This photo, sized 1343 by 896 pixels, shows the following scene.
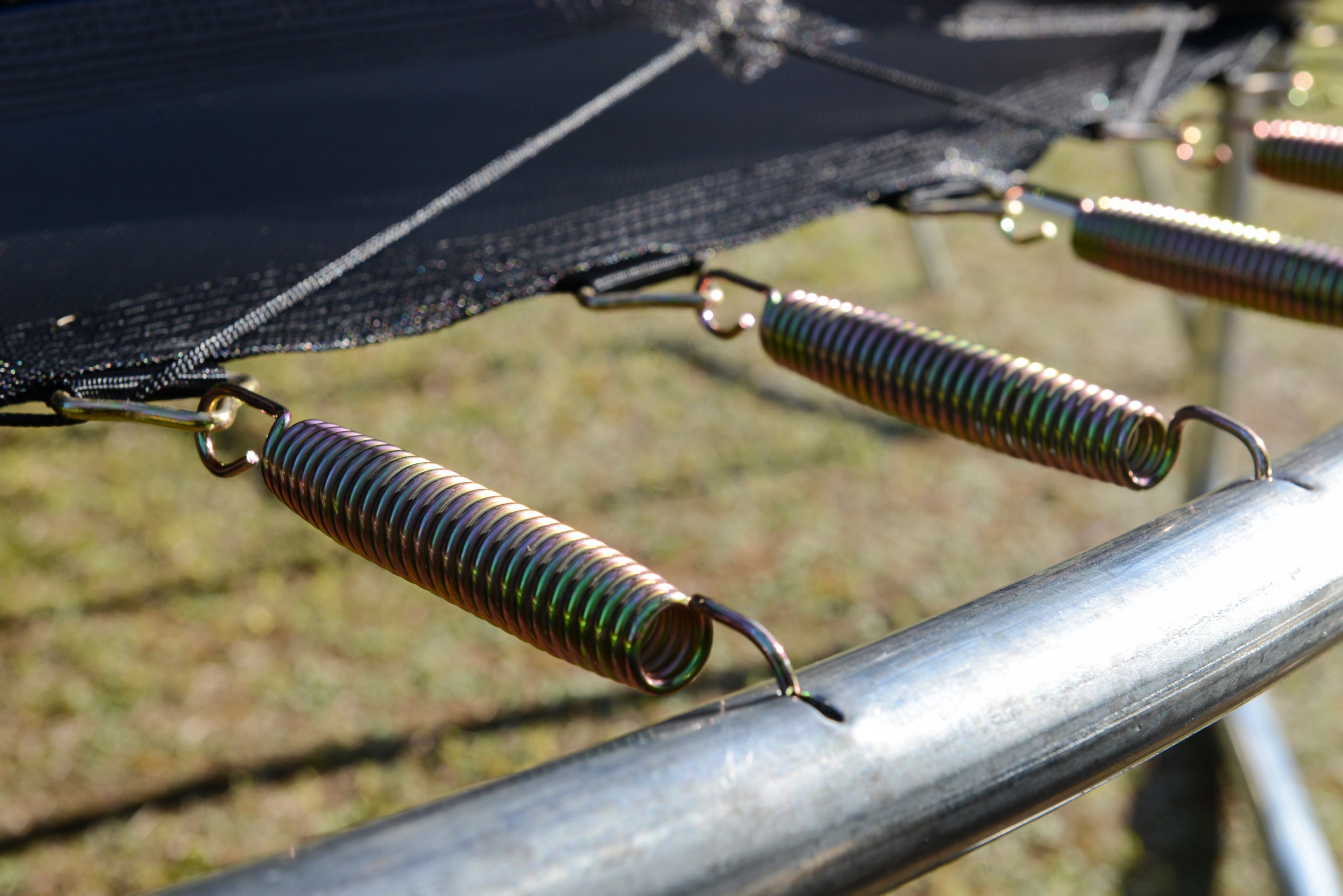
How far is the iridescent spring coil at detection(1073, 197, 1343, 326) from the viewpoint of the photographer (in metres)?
0.55

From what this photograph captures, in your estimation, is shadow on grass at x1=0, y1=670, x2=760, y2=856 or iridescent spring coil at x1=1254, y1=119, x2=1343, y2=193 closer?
iridescent spring coil at x1=1254, y1=119, x2=1343, y2=193

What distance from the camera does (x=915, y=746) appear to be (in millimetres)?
245

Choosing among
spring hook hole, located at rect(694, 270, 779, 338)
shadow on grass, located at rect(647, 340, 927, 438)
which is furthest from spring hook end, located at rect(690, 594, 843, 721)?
shadow on grass, located at rect(647, 340, 927, 438)

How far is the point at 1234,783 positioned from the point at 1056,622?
4.28 feet

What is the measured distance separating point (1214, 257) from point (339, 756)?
1.14 meters

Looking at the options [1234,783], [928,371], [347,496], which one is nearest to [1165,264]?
[928,371]

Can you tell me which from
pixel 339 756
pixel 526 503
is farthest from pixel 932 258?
pixel 339 756

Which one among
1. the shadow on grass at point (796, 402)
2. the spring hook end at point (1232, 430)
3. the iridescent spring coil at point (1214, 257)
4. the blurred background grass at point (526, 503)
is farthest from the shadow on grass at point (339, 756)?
the spring hook end at point (1232, 430)

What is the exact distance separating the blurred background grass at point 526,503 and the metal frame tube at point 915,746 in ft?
3.18

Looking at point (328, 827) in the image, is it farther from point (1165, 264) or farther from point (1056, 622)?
point (1056, 622)

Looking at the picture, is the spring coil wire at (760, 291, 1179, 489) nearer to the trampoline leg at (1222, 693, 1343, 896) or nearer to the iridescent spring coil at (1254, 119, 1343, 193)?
the iridescent spring coil at (1254, 119, 1343, 193)

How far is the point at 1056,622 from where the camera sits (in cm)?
27

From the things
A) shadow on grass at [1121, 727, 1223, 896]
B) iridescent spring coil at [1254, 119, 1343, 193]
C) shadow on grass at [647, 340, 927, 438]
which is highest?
shadow on grass at [647, 340, 927, 438]

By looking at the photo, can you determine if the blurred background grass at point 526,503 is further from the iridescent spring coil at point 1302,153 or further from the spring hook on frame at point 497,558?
the spring hook on frame at point 497,558
